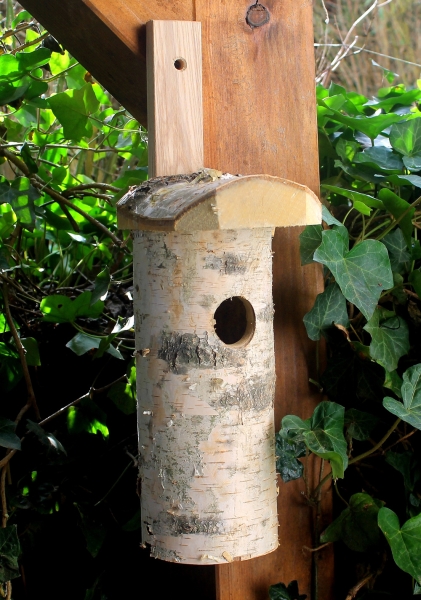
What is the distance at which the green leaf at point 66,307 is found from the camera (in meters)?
1.36

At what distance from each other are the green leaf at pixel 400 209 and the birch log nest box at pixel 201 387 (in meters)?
0.26

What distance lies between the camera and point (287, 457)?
1057mm

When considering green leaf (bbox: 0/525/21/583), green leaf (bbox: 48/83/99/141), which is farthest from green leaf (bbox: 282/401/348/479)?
green leaf (bbox: 48/83/99/141)

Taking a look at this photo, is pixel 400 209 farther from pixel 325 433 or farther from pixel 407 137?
pixel 325 433

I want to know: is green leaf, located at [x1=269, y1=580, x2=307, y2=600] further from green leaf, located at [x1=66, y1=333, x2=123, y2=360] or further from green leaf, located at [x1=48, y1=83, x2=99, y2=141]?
green leaf, located at [x1=48, y1=83, x2=99, y2=141]

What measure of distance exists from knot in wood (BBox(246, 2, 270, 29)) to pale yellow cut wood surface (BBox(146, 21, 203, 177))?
0.10 m

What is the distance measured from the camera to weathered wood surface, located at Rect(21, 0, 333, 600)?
1098mm

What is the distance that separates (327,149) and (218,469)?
700mm

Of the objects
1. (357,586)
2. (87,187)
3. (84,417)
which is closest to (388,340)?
(357,586)

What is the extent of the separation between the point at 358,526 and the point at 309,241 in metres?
0.51

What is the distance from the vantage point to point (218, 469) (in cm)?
96

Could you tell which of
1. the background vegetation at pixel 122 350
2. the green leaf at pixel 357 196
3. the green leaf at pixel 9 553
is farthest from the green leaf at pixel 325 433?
the green leaf at pixel 9 553

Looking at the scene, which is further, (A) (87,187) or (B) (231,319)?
(A) (87,187)

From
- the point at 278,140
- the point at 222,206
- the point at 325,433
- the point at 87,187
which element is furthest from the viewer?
the point at 87,187
